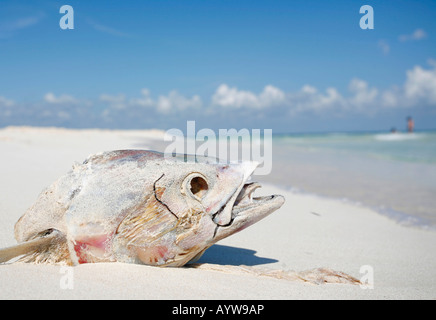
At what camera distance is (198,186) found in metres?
2.86

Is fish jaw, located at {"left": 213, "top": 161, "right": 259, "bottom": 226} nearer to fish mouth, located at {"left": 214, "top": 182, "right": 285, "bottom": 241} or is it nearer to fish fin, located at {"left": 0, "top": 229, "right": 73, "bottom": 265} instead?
fish mouth, located at {"left": 214, "top": 182, "right": 285, "bottom": 241}

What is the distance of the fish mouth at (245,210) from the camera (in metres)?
2.79

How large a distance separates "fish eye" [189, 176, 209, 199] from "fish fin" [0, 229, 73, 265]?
952 mm

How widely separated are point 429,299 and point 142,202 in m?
2.12

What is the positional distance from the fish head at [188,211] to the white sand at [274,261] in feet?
0.48

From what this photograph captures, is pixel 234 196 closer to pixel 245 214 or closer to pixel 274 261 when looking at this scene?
pixel 245 214

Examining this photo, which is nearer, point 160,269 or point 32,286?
point 32,286

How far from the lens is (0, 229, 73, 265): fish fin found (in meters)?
2.63

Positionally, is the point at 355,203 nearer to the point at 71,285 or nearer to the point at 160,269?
the point at 160,269

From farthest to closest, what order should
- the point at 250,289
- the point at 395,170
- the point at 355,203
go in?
the point at 395,170 → the point at 355,203 → the point at 250,289

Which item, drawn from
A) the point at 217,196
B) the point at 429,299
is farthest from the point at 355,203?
the point at 217,196

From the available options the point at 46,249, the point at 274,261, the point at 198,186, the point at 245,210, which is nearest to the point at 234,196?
the point at 245,210

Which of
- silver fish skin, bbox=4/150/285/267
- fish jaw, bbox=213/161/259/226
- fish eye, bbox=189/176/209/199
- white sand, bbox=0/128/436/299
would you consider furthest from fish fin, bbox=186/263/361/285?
fish eye, bbox=189/176/209/199
